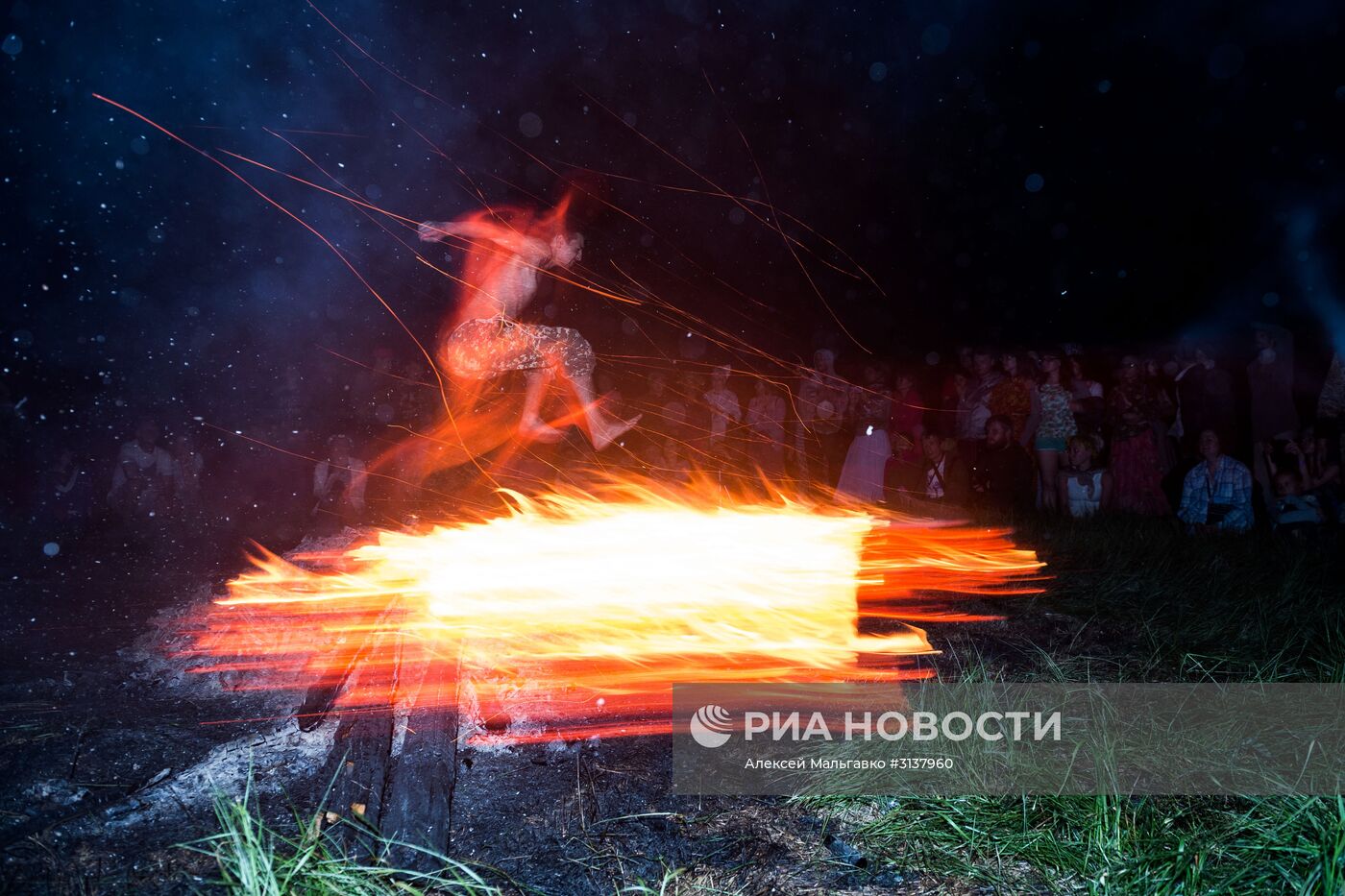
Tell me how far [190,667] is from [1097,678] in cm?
406

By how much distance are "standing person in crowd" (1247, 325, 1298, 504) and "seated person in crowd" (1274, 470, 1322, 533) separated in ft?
0.79

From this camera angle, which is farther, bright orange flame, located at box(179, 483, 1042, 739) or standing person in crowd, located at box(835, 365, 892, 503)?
standing person in crowd, located at box(835, 365, 892, 503)

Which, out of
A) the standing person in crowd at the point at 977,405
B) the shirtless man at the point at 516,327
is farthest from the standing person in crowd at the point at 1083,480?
the shirtless man at the point at 516,327

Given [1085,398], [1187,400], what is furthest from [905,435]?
[1187,400]

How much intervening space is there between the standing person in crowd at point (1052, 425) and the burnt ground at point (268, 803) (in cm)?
445

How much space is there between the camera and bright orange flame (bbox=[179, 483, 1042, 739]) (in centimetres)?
318

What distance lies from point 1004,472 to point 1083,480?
0.70 metres

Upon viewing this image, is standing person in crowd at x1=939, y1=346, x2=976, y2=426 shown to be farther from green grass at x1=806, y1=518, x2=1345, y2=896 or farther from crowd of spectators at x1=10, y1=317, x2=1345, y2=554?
green grass at x1=806, y1=518, x2=1345, y2=896

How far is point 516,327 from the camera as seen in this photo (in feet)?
20.1

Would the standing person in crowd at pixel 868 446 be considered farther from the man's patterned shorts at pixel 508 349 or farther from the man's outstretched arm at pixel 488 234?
the man's outstretched arm at pixel 488 234

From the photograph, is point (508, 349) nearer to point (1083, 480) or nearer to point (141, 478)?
point (141, 478)

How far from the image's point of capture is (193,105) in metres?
6.63

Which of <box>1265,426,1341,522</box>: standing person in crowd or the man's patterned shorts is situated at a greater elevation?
the man's patterned shorts

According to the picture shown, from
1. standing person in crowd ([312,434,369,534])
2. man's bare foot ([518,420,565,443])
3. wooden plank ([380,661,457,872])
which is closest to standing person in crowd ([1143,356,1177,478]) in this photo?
man's bare foot ([518,420,565,443])
